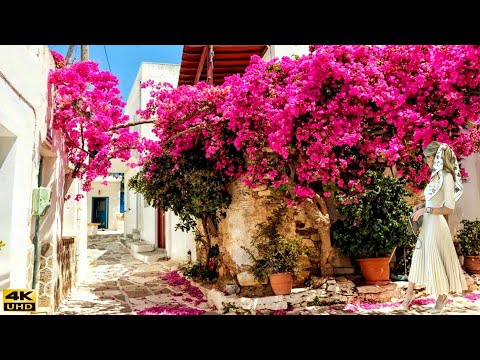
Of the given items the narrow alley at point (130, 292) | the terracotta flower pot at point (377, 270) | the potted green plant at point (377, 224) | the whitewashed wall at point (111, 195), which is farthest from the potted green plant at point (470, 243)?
the whitewashed wall at point (111, 195)

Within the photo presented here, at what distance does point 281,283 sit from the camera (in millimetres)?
5691

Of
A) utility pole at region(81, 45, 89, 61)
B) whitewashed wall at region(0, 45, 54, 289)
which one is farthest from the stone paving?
utility pole at region(81, 45, 89, 61)

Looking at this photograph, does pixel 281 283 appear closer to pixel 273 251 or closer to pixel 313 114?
pixel 273 251

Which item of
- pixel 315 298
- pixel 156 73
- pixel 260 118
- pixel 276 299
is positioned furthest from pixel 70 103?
pixel 156 73

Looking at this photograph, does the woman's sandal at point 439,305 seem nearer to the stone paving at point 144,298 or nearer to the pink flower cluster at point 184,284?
the stone paving at point 144,298

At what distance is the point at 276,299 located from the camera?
566cm

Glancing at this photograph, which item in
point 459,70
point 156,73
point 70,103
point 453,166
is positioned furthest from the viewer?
point 156,73

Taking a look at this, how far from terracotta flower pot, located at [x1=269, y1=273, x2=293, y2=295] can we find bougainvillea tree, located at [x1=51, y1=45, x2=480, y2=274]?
0.82 m

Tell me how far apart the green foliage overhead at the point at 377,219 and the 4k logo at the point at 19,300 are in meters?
4.33

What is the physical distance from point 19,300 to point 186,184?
371cm

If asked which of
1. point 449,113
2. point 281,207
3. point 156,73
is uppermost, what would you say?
point 156,73

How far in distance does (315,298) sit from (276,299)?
613mm
